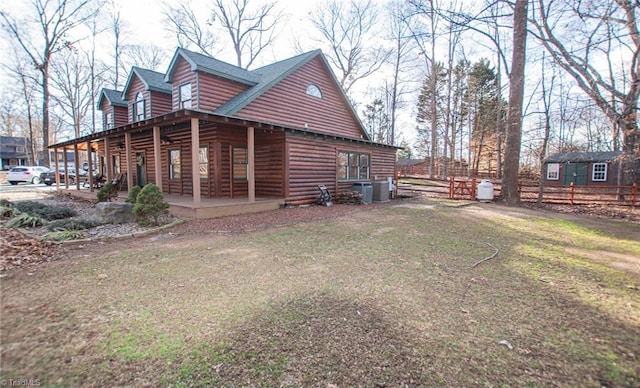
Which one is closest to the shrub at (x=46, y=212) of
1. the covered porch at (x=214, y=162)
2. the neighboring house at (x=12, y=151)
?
the covered porch at (x=214, y=162)

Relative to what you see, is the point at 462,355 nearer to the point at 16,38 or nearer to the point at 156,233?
the point at 156,233

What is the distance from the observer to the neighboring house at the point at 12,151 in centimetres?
4387

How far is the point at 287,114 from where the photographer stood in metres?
12.8

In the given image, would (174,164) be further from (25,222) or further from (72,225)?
(72,225)

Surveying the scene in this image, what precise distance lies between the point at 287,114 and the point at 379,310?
11.1 metres

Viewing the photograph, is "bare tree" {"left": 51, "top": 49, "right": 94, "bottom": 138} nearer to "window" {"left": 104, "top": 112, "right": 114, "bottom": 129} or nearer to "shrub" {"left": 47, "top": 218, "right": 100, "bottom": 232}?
"window" {"left": 104, "top": 112, "right": 114, "bottom": 129}

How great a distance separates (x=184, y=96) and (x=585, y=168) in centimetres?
2767

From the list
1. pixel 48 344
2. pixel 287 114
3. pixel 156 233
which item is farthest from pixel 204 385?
pixel 287 114

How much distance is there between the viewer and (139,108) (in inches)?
551

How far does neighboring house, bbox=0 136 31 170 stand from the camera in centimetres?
4387

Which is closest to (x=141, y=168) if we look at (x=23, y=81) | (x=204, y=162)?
(x=204, y=162)

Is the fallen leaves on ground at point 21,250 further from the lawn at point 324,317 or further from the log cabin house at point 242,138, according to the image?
the log cabin house at point 242,138

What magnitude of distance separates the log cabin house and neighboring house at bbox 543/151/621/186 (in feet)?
54.3

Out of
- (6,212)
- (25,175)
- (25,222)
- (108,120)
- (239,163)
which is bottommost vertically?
(25,222)
